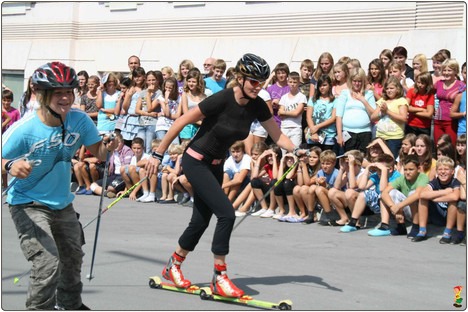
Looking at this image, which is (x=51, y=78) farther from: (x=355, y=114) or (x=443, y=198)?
(x=355, y=114)

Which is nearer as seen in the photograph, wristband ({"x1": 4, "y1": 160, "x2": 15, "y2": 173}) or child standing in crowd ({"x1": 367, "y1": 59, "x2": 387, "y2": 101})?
wristband ({"x1": 4, "y1": 160, "x2": 15, "y2": 173})

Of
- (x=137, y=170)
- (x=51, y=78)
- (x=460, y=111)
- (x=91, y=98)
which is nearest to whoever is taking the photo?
(x=51, y=78)

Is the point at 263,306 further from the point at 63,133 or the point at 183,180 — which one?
the point at 183,180

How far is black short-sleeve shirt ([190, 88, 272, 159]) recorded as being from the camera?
7746 mm

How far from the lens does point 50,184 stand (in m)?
6.56

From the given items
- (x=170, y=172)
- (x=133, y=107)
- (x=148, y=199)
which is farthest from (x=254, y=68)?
(x=133, y=107)

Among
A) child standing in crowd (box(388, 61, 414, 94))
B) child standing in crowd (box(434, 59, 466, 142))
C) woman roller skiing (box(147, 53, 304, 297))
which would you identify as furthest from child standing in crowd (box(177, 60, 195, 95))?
woman roller skiing (box(147, 53, 304, 297))

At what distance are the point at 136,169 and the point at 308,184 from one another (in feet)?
11.6

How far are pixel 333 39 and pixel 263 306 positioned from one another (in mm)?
9615

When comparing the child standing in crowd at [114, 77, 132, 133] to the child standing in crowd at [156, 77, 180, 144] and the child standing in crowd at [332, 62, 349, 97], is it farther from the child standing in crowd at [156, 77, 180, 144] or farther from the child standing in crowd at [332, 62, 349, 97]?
the child standing in crowd at [332, 62, 349, 97]

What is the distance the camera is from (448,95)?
39.0ft

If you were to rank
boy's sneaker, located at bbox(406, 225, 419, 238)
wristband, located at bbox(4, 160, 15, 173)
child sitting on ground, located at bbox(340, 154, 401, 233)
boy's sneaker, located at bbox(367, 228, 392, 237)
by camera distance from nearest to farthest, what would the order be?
wristband, located at bbox(4, 160, 15, 173)
boy's sneaker, located at bbox(406, 225, 419, 238)
boy's sneaker, located at bbox(367, 228, 392, 237)
child sitting on ground, located at bbox(340, 154, 401, 233)

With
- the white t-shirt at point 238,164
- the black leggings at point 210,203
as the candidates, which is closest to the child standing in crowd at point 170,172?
the white t-shirt at point 238,164

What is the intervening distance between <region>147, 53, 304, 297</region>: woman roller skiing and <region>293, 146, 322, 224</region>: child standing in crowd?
422 cm
